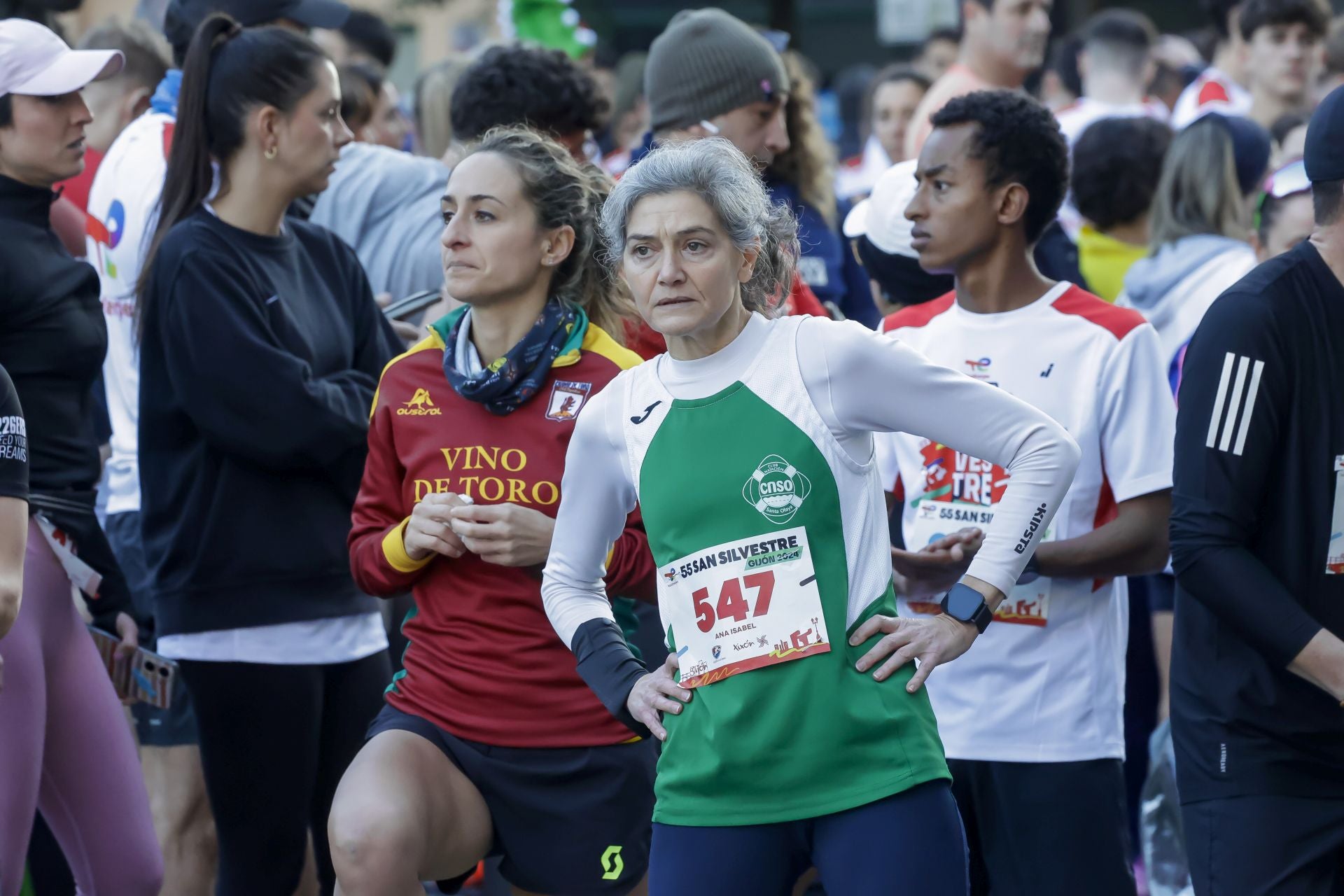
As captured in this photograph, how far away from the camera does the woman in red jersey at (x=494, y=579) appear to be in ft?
11.9

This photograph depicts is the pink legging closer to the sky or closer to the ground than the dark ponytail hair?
closer to the ground

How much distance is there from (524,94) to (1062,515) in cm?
219

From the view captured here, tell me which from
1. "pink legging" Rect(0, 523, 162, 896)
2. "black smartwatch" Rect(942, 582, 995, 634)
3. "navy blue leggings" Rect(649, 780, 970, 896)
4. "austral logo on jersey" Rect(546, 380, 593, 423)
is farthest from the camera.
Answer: "pink legging" Rect(0, 523, 162, 896)

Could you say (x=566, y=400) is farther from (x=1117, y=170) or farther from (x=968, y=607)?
(x=1117, y=170)

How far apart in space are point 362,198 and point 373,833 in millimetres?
2748

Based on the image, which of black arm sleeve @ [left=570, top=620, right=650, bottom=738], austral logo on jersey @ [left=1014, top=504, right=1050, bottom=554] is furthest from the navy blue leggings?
austral logo on jersey @ [left=1014, top=504, right=1050, bottom=554]

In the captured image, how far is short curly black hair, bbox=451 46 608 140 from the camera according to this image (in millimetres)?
5129

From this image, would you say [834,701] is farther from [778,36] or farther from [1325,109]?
[778,36]

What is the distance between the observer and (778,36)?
6.06 meters

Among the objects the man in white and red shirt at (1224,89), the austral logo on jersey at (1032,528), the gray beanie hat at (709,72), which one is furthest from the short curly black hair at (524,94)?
the man in white and red shirt at (1224,89)

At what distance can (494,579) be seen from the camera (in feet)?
12.3

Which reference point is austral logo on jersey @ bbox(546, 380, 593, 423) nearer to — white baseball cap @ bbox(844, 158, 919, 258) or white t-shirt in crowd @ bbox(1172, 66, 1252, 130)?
white baseball cap @ bbox(844, 158, 919, 258)

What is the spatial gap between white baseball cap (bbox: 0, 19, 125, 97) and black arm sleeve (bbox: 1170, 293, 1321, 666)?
2760 millimetres

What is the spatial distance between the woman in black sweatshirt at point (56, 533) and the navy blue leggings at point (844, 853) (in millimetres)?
1581
